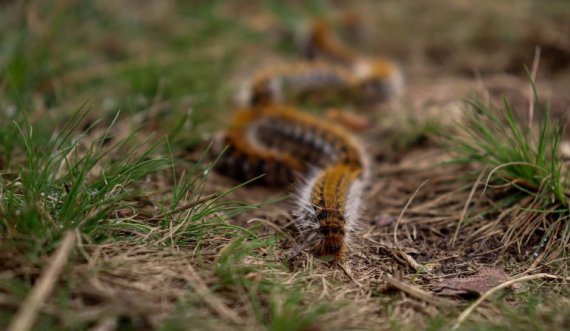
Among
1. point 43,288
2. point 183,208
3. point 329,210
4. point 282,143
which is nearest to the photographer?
point 43,288

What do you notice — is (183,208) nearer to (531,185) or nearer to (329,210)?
(329,210)

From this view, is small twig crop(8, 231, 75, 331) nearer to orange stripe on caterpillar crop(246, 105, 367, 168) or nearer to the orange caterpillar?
the orange caterpillar

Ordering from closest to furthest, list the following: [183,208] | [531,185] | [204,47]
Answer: [183,208] < [531,185] < [204,47]

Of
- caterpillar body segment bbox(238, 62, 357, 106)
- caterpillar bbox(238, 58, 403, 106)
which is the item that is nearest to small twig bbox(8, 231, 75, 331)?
caterpillar body segment bbox(238, 62, 357, 106)

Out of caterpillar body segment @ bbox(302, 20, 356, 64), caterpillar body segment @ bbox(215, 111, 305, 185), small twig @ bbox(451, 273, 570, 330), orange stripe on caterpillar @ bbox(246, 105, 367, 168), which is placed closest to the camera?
small twig @ bbox(451, 273, 570, 330)

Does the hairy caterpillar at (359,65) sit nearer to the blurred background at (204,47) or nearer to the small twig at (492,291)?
the blurred background at (204,47)

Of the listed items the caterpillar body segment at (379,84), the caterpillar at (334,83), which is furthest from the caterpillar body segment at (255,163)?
the caterpillar body segment at (379,84)

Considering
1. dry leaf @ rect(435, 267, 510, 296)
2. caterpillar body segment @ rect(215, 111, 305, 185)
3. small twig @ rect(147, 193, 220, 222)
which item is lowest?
dry leaf @ rect(435, 267, 510, 296)

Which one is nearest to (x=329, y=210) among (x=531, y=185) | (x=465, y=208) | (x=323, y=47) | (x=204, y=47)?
(x=465, y=208)
